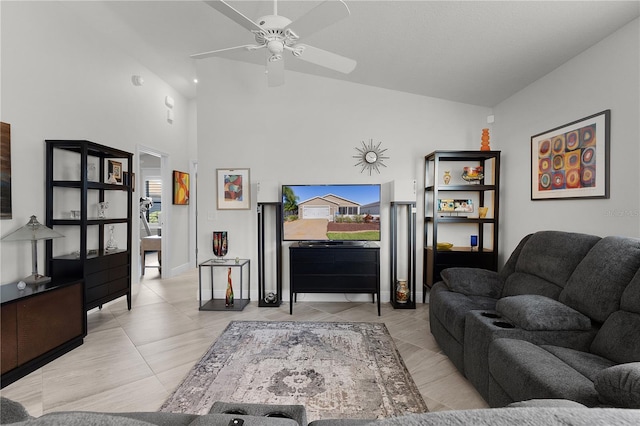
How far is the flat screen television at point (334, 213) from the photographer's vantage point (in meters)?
3.85

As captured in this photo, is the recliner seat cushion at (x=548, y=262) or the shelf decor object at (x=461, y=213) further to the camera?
the shelf decor object at (x=461, y=213)

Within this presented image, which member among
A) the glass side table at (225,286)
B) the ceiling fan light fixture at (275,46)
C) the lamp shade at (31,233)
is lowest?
the glass side table at (225,286)

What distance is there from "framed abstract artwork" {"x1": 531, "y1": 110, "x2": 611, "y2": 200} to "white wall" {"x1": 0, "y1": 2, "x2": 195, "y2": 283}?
4760 mm

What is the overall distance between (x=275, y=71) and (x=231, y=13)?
606mm

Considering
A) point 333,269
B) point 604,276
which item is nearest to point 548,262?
point 604,276

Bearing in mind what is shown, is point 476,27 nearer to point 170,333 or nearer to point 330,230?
point 330,230

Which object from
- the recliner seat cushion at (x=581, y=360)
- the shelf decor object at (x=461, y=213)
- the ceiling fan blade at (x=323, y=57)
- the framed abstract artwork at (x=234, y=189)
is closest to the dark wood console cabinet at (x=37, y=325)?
the framed abstract artwork at (x=234, y=189)

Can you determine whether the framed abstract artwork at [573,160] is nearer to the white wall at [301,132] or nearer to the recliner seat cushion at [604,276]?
the recliner seat cushion at [604,276]

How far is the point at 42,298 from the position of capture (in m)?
2.47

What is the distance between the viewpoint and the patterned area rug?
197 cm

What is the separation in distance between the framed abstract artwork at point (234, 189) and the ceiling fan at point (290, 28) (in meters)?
1.98

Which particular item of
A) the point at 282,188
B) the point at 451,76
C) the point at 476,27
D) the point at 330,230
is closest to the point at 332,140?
the point at 282,188

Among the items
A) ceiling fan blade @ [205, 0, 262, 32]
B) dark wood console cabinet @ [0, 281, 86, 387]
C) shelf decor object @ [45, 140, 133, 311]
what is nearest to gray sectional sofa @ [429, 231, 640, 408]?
ceiling fan blade @ [205, 0, 262, 32]

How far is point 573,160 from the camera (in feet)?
8.67
